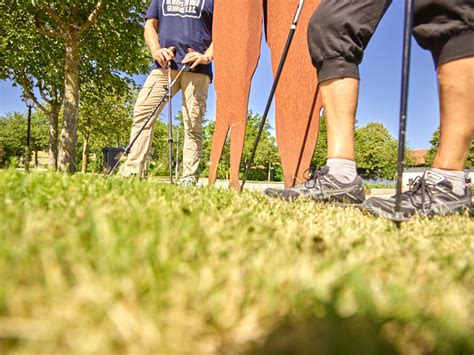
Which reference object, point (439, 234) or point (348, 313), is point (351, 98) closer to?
point (439, 234)

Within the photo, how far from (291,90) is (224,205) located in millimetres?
2542

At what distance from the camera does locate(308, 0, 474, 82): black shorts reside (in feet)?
7.44

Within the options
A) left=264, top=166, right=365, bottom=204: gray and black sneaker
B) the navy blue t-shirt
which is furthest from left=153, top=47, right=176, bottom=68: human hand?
left=264, top=166, right=365, bottom=204: gray and black sneaker

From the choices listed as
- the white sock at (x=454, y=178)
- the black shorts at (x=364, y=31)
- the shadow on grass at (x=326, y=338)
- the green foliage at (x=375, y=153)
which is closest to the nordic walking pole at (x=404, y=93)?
the black shorts at (x=364, y=31)

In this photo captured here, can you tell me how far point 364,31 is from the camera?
8.70 ft

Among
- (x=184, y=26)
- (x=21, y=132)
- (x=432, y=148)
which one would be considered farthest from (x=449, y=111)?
(x=21, y=132)

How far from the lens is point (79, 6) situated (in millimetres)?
12008

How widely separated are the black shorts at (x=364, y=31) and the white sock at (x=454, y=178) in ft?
2.40

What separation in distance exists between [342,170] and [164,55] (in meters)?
3.07

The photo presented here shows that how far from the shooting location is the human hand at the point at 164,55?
4.68 meters

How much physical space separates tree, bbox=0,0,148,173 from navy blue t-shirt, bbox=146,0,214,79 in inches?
279

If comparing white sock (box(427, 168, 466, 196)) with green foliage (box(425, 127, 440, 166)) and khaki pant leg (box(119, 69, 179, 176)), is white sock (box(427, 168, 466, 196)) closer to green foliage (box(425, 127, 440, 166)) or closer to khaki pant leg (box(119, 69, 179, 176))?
khaki pant leg (box(119, 69, 179, 176))

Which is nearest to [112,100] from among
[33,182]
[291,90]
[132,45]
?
[132,45]

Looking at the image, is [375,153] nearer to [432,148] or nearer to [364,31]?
[432,148]
